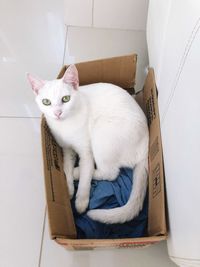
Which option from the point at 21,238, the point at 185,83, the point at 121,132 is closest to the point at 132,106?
the point at 121,132

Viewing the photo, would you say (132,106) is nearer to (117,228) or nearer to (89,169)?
(89,169)

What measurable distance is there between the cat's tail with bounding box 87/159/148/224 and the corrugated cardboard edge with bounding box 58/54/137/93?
0.47m

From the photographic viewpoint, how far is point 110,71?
1132 mm

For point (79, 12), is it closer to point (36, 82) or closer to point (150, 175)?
point (36, 82)

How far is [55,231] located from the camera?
70 cm

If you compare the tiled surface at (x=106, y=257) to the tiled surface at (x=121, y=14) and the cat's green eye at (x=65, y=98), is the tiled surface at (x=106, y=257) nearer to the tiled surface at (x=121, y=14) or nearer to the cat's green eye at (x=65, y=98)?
the cat's green eye at (x=65, y=98)

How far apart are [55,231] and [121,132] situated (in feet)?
1.29

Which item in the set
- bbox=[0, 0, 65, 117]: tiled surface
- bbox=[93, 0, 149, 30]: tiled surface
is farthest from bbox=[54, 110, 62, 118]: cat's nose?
bbox=[93, 0, 149, 30]: tiled surface

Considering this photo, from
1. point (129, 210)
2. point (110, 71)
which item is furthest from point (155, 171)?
point (110, 71)

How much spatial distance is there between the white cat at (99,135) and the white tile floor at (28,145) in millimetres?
167

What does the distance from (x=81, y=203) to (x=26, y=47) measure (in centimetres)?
105

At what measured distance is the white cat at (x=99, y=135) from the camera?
841 millimetres

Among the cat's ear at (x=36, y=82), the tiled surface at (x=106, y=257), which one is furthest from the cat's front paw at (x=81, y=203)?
the cat's ear at (x=36, y=82)

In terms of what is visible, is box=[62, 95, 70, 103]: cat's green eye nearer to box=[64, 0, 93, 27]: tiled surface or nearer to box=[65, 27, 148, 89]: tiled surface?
box=[65, 27, 148, 89]: tiled surface
